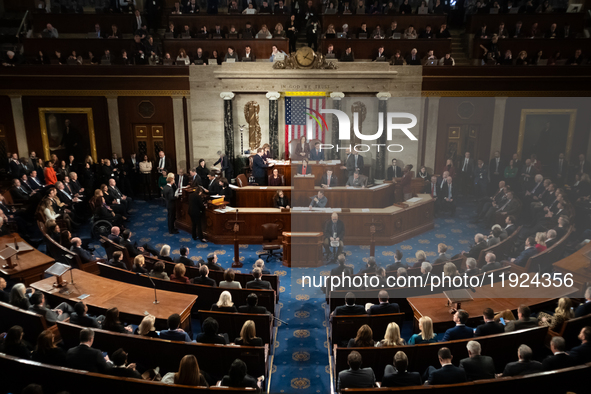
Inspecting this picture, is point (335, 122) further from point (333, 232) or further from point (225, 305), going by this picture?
point (225, 305)

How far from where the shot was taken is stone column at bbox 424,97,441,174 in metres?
15.2

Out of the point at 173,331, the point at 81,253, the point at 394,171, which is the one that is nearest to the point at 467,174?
the point at 394,171

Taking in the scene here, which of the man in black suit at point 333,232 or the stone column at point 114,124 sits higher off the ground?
the stone column at point 114,124

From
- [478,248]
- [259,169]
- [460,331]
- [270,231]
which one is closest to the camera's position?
[460,331]

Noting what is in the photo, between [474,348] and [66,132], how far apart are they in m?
14.6

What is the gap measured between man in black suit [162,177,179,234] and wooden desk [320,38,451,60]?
7065mm

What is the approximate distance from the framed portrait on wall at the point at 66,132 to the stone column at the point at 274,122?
19.4 ft

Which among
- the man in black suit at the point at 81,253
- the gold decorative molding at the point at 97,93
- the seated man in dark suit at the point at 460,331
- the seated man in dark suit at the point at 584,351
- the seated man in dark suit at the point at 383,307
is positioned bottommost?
the man in black suit at the point at 81,253

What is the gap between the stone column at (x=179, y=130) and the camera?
49.5 ft

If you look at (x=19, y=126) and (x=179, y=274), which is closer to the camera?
(x=179, y=274)

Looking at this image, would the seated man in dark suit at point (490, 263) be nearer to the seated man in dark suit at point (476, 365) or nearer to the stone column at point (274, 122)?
the seated man in dark suit at point (476, 365)

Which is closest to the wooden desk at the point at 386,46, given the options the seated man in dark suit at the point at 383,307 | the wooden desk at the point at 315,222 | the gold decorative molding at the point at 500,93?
the gold decorative molding at the point at 500,93

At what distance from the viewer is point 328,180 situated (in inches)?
482

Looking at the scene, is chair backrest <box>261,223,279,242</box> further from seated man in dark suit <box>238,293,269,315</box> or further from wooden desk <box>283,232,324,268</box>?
seated man in dark suit <box>238,293,269,315</box>
